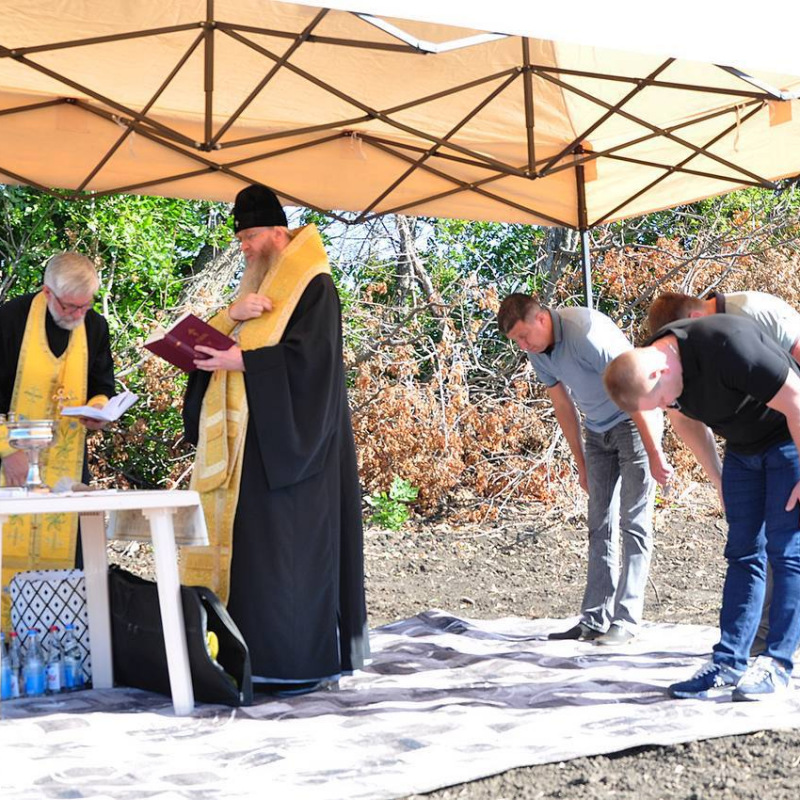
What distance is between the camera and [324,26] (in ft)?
15.4

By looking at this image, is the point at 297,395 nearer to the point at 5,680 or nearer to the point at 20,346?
the point at 20,346

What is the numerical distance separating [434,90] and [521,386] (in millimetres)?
4476

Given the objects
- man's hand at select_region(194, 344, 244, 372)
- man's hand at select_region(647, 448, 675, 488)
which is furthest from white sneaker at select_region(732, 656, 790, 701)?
man's hand at select_region(194, 344, 244, 372)

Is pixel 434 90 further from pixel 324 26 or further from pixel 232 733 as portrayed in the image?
pixel 232 733

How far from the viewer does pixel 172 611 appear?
165 inches

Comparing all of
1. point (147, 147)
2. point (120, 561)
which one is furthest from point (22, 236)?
point (147, 147)

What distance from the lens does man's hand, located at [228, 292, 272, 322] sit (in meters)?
4.60

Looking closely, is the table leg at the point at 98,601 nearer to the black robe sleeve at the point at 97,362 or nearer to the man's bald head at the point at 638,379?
the black robe sleeve at the point at 97,362

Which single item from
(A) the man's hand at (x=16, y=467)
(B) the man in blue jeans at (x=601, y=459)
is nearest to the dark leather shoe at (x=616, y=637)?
(B) the man in blue jeans at (x=601, y=459)

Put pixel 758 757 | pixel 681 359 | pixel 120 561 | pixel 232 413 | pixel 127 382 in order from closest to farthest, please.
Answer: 1. pixel 758 757
2. pixel 681 359
3. pixel 232 413
4. pixel 120 561
5. pixel 127 382

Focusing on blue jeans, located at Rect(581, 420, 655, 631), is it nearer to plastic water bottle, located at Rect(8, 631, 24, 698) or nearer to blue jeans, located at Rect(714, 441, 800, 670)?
blue jeans, located at Rect(714, 441, 800, 670)

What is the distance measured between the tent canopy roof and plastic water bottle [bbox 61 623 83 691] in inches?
78.6

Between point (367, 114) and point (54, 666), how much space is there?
2.65 m

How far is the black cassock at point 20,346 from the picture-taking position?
499 centimetres
